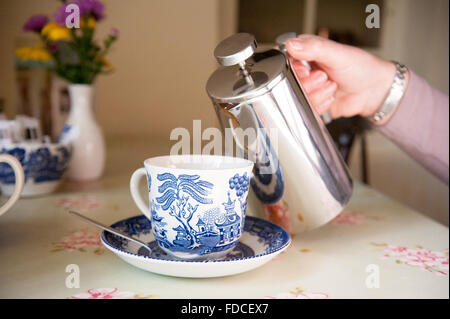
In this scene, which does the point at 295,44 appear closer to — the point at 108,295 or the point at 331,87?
the point at 331,87

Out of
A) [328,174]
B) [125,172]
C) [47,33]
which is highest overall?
[47,33]

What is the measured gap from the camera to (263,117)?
0.46 metres

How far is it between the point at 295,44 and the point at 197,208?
0.32m

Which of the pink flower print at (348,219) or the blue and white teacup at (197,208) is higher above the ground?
the blue and white teacup at (197,208)

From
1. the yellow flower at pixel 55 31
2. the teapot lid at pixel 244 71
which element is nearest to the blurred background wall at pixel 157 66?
the yellow flower at pixel 55 31

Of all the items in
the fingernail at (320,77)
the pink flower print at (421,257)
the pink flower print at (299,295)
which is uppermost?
the fingernail at (320,77)

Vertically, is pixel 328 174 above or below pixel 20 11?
below

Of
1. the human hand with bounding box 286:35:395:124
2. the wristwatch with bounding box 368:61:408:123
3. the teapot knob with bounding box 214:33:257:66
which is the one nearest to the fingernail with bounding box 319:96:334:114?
the human hand with bounding box 286:35:395:124

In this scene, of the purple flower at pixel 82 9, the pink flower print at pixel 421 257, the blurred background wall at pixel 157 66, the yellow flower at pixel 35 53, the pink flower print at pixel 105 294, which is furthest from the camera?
the blurred background wall at pixel 157 66

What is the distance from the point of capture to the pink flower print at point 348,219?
0.66 metres

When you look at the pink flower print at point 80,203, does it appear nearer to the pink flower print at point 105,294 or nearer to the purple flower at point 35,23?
the pink flower print at point 105,294
